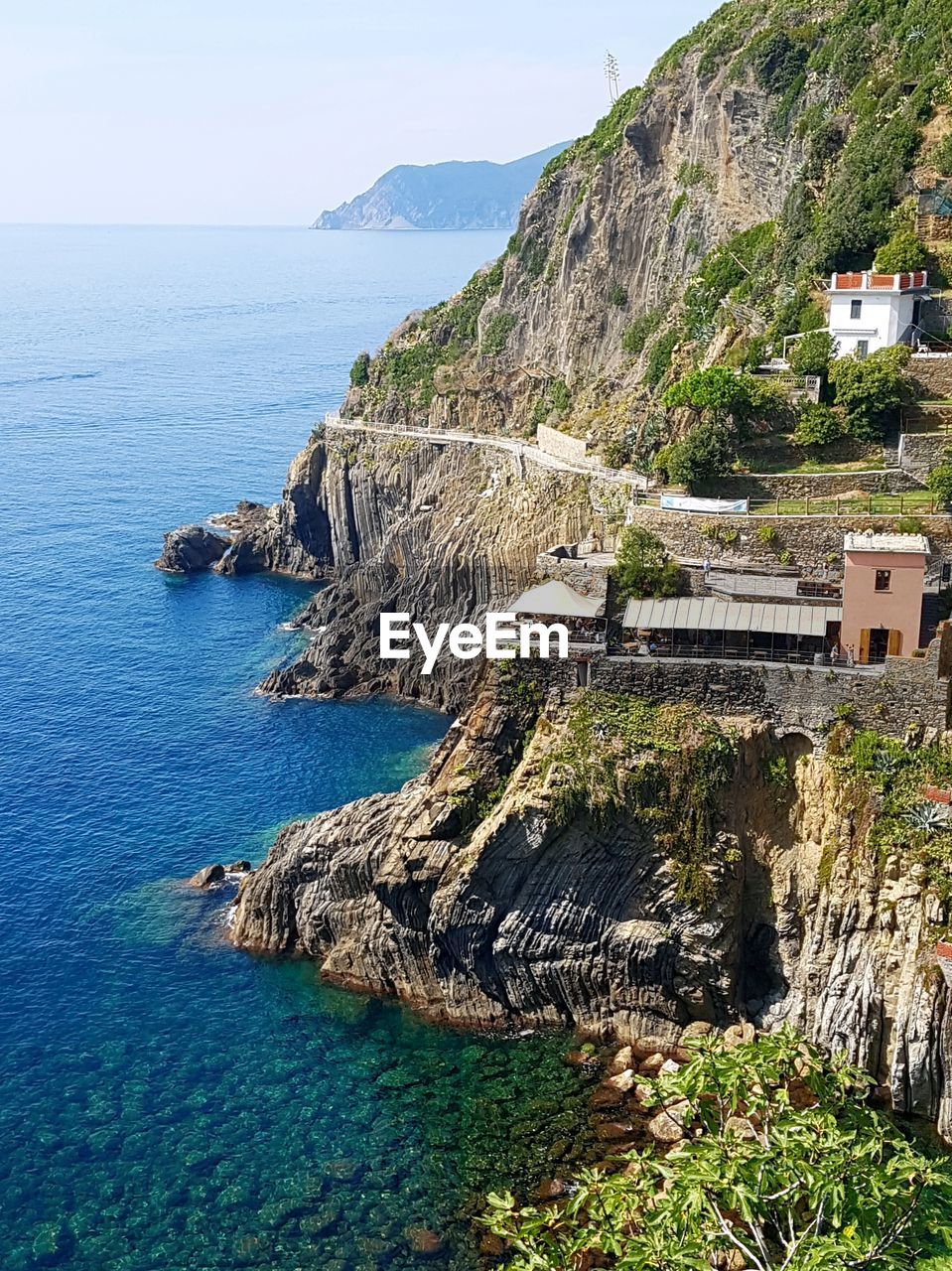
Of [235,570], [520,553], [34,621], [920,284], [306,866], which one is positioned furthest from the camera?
[235,570]

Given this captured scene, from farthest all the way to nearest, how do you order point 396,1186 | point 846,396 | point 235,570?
point 235,570 < point 846,396 < point 396,1186

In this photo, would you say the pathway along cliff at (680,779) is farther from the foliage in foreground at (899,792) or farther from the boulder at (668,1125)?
the boulder at (668,1125)

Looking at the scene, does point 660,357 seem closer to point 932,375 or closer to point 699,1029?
point 932,375

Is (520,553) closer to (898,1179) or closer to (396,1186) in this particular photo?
(396,1186)

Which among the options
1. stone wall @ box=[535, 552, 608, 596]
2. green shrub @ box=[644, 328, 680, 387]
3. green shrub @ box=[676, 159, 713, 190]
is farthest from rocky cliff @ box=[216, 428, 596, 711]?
green shrub @ box=[676, 159, 713, 190]

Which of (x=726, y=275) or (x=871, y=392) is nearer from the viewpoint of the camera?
(x=871, y=392)

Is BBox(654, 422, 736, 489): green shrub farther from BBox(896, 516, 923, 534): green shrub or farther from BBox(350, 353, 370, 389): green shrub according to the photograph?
BBox(350, 353, 370, 389): green shrub

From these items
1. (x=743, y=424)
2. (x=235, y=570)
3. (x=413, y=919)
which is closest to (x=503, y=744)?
(x=413, y=919)

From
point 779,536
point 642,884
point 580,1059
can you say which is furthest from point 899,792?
point 580,1059
